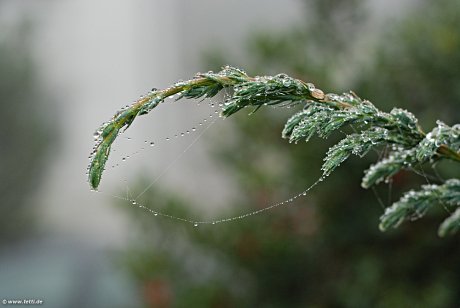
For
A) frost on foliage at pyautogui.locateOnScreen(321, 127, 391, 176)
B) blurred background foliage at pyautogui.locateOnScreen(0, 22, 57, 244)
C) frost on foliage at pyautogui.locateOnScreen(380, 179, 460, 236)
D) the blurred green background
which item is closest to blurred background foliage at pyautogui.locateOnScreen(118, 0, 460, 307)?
the blurred green background

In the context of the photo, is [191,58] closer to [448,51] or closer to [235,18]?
[235,18]

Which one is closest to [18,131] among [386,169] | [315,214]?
[315,214]

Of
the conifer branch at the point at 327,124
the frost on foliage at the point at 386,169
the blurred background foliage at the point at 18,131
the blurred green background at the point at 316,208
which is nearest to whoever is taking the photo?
the conifer branch at the point at 327,124

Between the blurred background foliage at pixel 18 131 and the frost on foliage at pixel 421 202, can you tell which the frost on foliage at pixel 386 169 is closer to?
the frost on foliage at pixel 421 202

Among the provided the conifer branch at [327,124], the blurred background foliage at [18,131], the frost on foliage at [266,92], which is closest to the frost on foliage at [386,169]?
→ the conifer branch at [327,124]

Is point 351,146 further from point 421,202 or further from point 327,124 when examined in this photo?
point 421,202

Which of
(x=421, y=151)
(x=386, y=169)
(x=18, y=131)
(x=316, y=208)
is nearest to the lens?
(x=421, y=151)

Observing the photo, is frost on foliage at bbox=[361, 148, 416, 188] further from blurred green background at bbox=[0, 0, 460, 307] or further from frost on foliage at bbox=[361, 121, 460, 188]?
blurred green background at bbox=[0, 0, 460, 307]
